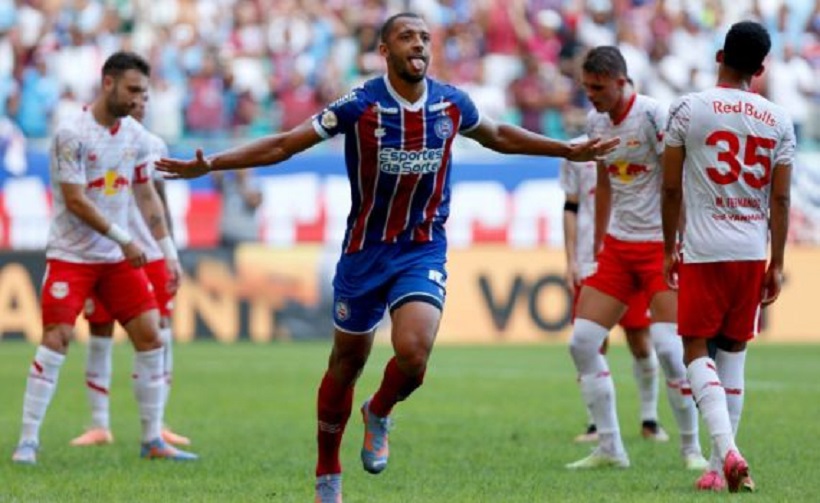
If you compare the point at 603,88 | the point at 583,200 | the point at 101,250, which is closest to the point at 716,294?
the point at 603,88

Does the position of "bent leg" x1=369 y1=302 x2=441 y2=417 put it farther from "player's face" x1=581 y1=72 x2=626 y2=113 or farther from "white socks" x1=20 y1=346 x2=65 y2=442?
"white socks" x1=20 y1=346 x2=65 y2=442

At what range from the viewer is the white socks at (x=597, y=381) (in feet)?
38.2

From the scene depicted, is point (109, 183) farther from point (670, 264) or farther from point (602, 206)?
point (670, 264)

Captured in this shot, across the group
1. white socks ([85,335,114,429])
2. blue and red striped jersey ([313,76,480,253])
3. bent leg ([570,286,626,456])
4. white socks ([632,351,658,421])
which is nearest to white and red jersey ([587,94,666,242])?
bent leg ([570,286,626,456])

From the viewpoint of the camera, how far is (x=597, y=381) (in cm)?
1188

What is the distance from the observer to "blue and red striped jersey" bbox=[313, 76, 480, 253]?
30.2ft

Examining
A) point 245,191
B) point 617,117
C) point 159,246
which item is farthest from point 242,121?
point 617,117

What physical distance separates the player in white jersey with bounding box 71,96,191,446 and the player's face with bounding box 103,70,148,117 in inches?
35.3

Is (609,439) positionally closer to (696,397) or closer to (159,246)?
(696,397)

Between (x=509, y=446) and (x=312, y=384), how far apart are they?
6503 millimetres

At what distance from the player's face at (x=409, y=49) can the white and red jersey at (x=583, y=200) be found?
4597 mm

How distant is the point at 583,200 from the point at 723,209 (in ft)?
14.2

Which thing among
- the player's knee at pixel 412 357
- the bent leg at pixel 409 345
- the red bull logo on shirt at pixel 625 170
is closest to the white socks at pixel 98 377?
the red bull logo on shirt at pixel 625 170

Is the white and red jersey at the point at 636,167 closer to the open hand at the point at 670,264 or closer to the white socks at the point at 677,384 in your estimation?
the white socks at the point at 677,384
